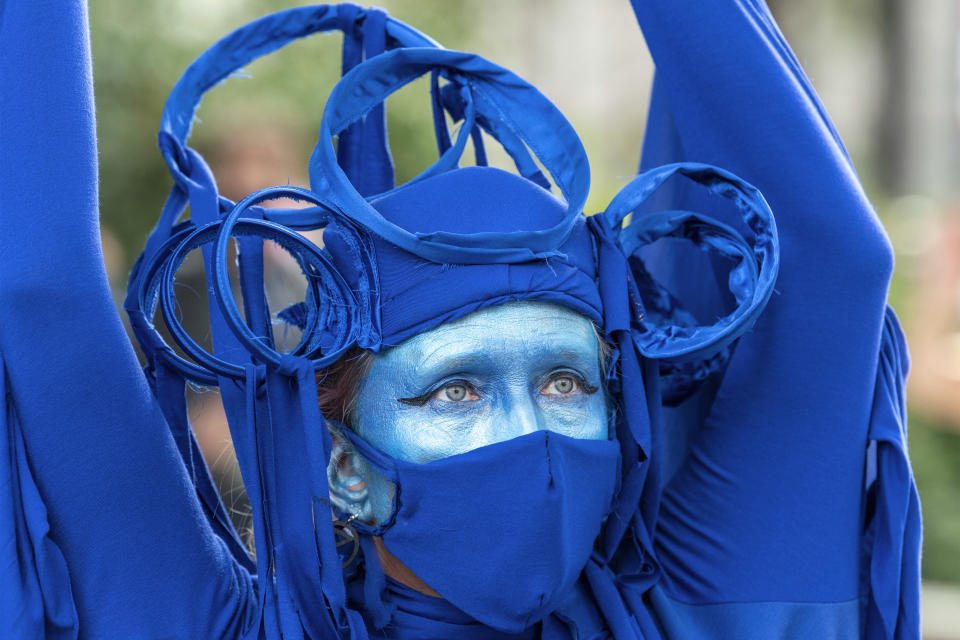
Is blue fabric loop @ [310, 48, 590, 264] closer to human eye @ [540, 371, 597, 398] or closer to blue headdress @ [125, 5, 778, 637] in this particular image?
blue headdress @ [125, 5, 778, 637]

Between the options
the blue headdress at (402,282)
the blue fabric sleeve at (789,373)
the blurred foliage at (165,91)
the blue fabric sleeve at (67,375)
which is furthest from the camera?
the blurred foliage at (165,91)

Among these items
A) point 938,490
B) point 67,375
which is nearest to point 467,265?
point 67,375

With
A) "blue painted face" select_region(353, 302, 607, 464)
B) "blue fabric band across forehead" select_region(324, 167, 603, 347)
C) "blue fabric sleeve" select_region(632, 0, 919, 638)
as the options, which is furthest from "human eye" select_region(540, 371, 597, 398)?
"blue fabric sleeve" select_region(632, 0, 919, 638)

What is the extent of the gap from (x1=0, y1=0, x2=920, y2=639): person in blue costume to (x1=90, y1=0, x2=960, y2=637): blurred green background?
121 cm

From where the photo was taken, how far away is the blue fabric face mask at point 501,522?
1720 millimetres

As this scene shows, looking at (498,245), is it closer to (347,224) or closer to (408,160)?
(347,224)

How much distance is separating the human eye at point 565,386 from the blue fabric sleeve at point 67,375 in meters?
0.62

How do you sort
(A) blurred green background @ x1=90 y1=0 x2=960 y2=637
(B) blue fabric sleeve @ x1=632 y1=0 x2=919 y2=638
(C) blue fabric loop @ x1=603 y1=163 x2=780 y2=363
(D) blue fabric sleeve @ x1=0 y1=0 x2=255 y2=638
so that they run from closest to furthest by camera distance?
(D) blue fabric sleeve @ x1=0 y1=0 x2=255 y2=638 < (C) blue fabric loop @ x1=603 y1=163 x2=780 y2=363 < (B) blue fabric sleeve @ x1=632 y1=0 x2=919 y2=638 < (A) blurred green background @ x1=90 y1=0 x2=960 y2=637

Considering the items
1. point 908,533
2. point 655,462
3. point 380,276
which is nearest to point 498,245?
point 380,276

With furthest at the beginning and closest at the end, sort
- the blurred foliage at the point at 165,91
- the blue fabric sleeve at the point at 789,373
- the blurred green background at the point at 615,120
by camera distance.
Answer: the blurred foliage at the point at 165,91 → the blurred green background at the point at 615,120 → the blue fabric sleeve at the point at 789,373

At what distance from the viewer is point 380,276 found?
5.95 feet

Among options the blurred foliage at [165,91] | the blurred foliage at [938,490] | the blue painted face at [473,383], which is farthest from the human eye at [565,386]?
the blurred foliage at [165,91]

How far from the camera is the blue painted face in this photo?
1.78 meters

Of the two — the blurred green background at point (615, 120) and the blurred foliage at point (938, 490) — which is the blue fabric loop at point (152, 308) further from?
the blurred foliage at point (938, 490)
